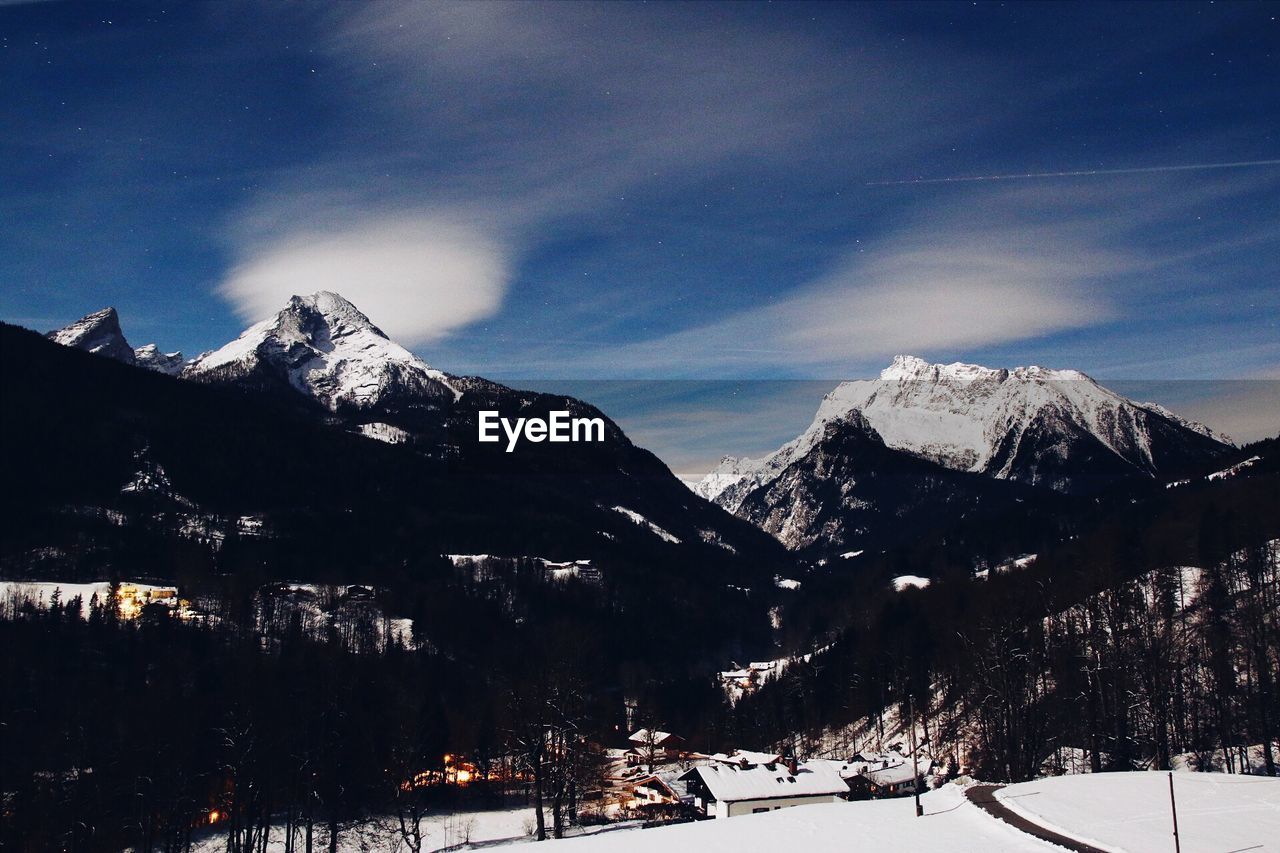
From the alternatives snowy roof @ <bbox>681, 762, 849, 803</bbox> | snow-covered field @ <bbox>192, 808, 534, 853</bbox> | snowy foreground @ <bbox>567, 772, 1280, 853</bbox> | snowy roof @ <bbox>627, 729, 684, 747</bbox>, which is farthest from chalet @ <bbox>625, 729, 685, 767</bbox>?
snowy foreground @ <bbox>567, 772, 1280, 853</bbox>

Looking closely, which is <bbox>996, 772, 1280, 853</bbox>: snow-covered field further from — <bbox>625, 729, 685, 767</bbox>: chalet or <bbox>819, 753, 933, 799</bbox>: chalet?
<bbox>625, 729, 685, 767</bbox>: chalet

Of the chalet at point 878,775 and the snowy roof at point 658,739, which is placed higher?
the chalet at point 878,775

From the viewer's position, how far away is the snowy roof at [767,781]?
55.7 metres

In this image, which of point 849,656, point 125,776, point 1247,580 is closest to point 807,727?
point 849,656

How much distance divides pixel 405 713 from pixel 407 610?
87430mm

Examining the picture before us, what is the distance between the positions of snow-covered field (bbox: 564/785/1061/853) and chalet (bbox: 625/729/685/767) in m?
51.6

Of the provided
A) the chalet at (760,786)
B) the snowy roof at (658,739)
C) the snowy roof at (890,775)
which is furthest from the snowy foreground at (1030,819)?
the snowy roof at (658,739)

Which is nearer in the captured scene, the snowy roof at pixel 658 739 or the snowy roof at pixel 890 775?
the snowy roof at pixel 890 775

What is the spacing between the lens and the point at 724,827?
32219 millimetres

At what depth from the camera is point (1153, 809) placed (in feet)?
102

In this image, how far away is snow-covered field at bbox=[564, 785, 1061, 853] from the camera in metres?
27.5

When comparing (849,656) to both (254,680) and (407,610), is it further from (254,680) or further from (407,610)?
(407,610)

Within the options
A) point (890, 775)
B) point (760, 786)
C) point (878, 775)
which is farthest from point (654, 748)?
point (760, 786)

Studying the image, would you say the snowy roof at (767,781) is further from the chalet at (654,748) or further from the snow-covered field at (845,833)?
the chalet at (654,748)
